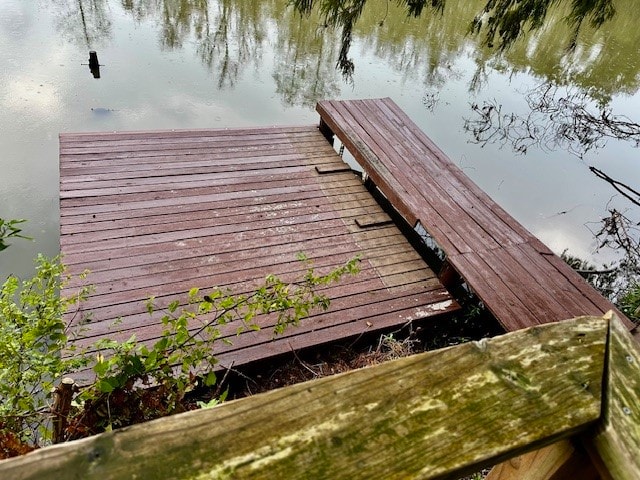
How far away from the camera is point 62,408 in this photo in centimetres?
158

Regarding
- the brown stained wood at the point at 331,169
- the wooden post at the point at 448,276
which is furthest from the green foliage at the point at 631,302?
the brown stained wood at the point at 331,169

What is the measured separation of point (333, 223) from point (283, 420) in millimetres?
3521

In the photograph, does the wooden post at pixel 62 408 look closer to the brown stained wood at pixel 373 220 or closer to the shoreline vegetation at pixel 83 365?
the shoreline vegetation at pixel 83 365

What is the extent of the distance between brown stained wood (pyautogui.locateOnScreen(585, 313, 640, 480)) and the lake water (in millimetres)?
3824

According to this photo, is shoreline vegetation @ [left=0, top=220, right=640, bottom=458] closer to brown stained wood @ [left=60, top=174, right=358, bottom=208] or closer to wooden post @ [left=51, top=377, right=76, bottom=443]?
wooden post @ [left=51, top=377, right=76, bottom=443]

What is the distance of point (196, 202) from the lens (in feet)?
12.6

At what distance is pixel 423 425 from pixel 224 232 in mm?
3236

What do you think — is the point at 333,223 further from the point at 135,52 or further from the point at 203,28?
the point at 203,28

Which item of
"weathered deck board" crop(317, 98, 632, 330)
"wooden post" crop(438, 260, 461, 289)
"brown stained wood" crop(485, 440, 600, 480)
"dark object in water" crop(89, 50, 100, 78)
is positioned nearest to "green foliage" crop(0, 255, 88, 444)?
"brown stained wood" crop(485, 440, 600, 480)

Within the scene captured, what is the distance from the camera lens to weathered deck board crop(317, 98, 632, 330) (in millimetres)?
3096

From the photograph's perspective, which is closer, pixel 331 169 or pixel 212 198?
pixel 212 198

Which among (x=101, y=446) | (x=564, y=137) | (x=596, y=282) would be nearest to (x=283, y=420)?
(x=101, y=446)

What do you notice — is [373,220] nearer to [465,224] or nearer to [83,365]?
[465,224]

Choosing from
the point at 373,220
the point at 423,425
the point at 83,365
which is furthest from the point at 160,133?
the point at 423,425
